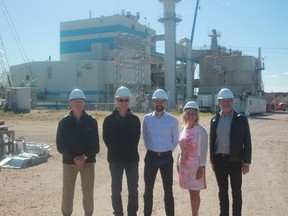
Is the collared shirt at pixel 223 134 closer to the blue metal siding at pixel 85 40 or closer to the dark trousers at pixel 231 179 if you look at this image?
the dark trousers at pixel 231 179

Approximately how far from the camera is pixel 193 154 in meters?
5.81

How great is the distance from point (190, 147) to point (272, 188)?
382cm

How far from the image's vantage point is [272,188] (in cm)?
871

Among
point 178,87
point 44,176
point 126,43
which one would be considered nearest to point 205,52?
point 178,87

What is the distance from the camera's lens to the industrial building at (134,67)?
186 ft

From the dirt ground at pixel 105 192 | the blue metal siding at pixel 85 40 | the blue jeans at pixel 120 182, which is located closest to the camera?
the blue jeans at pixel 120 182

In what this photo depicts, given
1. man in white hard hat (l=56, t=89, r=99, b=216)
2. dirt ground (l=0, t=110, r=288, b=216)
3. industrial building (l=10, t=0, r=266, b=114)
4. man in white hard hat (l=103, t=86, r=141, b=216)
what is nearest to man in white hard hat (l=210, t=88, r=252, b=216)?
dirt ground (l=0, t=110, r=288, b=216)

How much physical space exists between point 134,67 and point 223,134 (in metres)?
52.0

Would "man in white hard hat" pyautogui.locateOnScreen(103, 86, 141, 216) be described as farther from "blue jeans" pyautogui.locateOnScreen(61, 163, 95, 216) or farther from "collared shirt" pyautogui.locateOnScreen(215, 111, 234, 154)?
"collared shirt" pyautogui.locateOnScreen(215, 111, 234, 154)

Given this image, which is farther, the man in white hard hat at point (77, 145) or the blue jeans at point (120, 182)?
the blue jeans at point (120, 182)

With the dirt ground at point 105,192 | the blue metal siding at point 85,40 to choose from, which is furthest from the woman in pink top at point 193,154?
the blue metal siding at point 85,40

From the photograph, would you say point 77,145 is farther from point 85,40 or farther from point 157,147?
point 85,40

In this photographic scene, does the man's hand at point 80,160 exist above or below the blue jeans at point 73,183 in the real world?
above

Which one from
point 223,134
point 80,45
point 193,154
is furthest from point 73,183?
point 80,45
